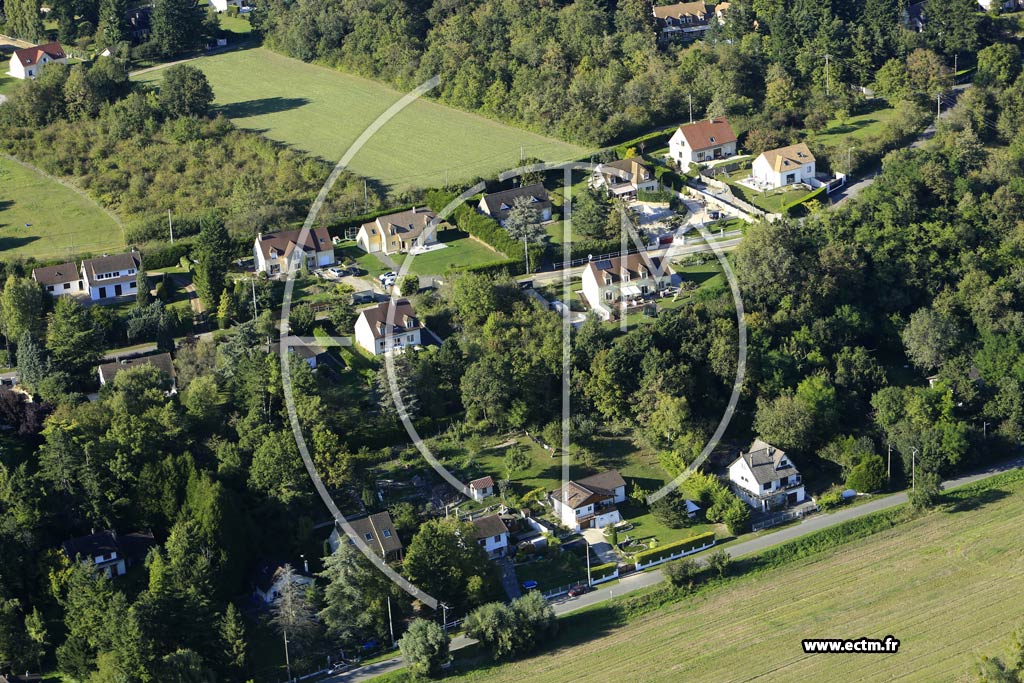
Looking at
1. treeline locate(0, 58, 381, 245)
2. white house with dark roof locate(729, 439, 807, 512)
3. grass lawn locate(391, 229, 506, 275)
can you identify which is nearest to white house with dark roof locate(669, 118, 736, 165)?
grass lawn locate(391, 229, 506, 275)

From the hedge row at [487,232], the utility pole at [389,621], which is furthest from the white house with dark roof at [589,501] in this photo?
the hedge row at [487,232]

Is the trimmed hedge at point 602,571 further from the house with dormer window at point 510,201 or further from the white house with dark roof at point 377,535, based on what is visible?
the house with dormer window at point 510,201

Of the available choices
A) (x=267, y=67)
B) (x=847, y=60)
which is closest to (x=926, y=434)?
(x=847, y=60)

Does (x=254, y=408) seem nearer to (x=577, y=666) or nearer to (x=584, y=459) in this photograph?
(x=584, y=459)

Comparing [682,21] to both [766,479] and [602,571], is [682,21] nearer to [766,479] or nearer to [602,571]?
[766,479]

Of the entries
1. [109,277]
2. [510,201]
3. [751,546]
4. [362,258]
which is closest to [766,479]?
[751,546]

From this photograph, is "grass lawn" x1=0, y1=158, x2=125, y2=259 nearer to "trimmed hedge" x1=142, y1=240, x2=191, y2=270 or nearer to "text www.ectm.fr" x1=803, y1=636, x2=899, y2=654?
"trimmed hedge" x1=142, y1=240, x2=191, y2=270

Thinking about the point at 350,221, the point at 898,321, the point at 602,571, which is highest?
the point at 350,221
